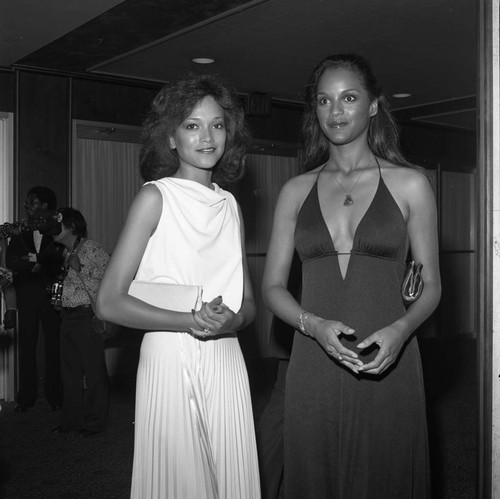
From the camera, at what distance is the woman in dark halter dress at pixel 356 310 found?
217cm

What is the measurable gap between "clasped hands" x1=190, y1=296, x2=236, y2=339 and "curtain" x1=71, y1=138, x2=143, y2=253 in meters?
5.30

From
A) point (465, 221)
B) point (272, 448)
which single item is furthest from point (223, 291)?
point (465, 221)

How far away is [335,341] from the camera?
2.03m

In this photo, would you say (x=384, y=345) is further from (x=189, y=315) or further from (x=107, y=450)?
(x=107, y=450)

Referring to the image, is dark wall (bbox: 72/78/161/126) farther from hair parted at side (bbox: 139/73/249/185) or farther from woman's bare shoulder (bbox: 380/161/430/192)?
woman's bare shoulder (bbox: 380/161/430/192)

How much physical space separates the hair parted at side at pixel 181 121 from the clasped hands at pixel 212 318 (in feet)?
1.86

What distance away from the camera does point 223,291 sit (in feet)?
7.28

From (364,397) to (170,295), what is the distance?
69 centimetres

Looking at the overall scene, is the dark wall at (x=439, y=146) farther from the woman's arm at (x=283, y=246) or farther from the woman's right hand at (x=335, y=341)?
the woman's right hand at (x=335, y=341)

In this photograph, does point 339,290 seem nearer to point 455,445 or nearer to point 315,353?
point 315,353

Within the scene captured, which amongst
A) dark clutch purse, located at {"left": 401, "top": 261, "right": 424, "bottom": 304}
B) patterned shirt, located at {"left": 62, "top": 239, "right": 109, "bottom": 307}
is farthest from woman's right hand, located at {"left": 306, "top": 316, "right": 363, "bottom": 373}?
patterned shirt, located at {"left": 62, "top": 239, "right": 109, "bottom": 307}

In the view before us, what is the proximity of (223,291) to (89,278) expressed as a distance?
10.7ft

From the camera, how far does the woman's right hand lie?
79.3 inches

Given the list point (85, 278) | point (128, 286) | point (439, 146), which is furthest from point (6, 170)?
point (439, 146)
